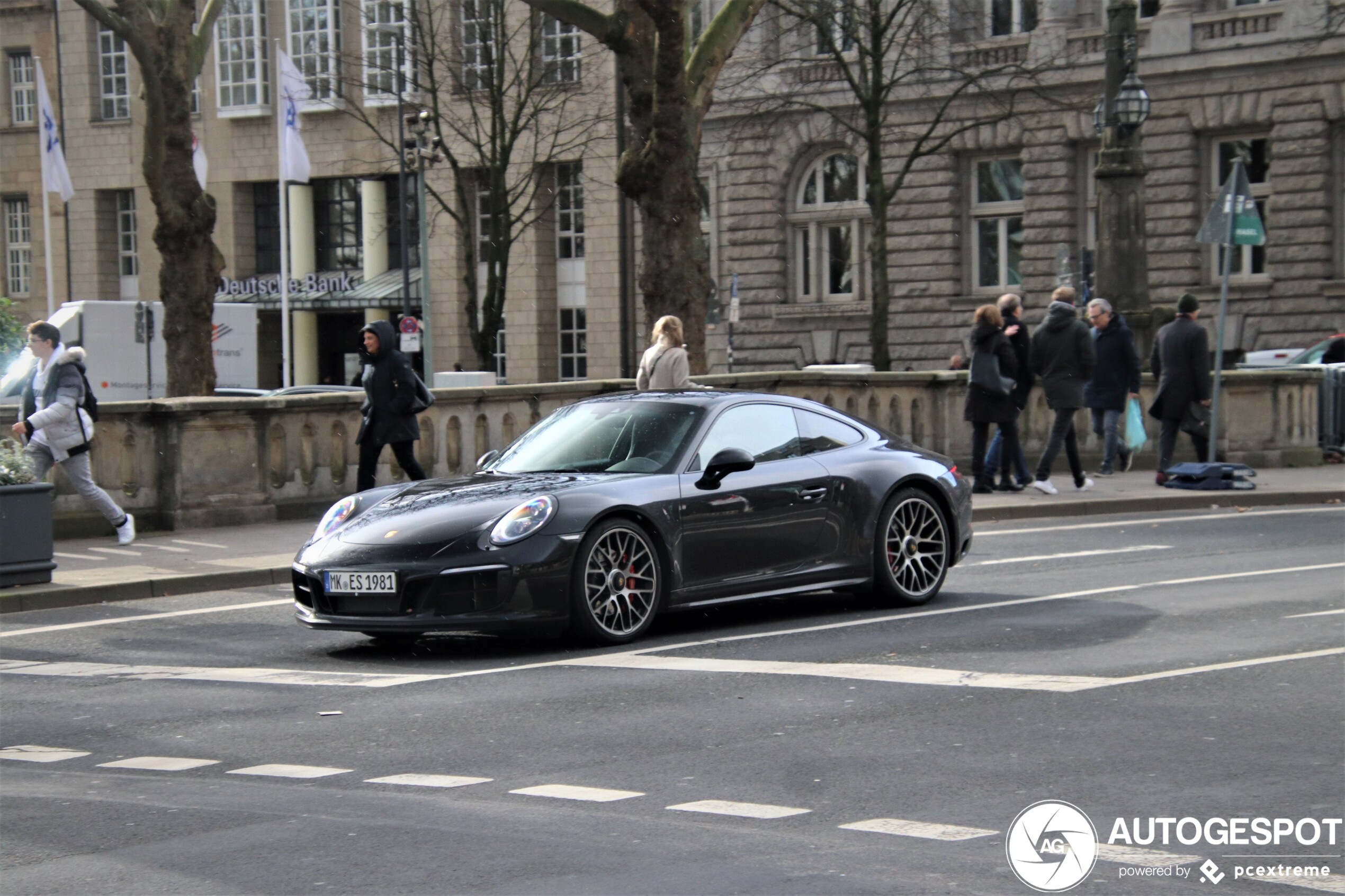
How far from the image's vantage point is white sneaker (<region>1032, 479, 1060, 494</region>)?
18672 mm

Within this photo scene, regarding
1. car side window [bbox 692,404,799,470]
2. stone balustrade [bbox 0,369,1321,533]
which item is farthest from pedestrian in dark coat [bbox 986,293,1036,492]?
car side window [bbox 692,404,799,470]

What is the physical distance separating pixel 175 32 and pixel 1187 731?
1855 centimetres

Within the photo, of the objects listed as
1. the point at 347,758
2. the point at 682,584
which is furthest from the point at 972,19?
the point at 347,758

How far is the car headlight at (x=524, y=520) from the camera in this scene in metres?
9.48

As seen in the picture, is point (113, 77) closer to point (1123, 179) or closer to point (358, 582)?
point (1123, 179)

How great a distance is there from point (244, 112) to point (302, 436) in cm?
3937

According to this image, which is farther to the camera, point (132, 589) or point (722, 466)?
point (132, 589)

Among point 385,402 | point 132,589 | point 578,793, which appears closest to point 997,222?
point 385,402

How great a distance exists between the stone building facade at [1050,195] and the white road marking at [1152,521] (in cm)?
1599

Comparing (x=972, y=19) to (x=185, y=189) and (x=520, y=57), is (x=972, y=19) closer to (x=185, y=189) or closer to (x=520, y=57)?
(x=520, y=57)

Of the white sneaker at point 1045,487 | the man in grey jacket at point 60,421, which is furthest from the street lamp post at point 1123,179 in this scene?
the man in grey jacket at point 60,421

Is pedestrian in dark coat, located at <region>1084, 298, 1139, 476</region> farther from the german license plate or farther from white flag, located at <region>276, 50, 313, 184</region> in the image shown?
white flag, located at <region>276, 50, 313, 184</region>

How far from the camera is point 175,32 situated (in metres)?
22.9

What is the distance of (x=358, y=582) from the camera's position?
9.62 meters
